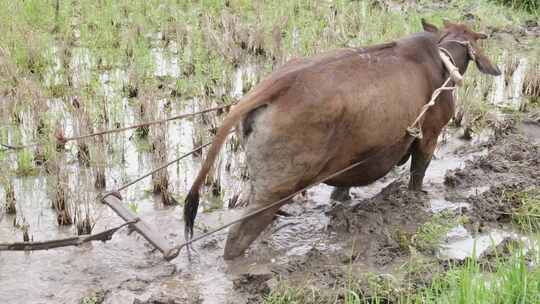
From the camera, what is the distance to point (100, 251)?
5215 millimetres

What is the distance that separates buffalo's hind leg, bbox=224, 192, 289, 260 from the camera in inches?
194

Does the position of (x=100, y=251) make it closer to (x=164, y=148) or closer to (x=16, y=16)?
(x=164, y=148)

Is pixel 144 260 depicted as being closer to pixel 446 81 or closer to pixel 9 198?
pixel 9 198

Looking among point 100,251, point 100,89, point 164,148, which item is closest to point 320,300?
point 100,251

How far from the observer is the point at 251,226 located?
196 inches

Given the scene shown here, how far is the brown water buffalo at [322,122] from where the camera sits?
4.76 metres

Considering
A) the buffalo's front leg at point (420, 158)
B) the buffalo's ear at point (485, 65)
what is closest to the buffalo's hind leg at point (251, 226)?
the buffalo's front leg at point (420, 158)

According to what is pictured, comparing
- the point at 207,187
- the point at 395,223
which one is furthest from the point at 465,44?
the point at 207,187

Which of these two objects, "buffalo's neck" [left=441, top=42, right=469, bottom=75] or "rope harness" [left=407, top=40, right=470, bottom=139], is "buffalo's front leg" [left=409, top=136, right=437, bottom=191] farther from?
"buffalo's neck" [left=441, top=42, right=469, bottom=75]

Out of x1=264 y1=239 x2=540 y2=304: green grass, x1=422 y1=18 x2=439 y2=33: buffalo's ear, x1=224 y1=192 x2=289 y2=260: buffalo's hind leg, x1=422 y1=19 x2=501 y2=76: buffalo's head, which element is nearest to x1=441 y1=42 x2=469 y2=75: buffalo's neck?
x1=422 y1=19 x2=501 y2=76: buffalo's head

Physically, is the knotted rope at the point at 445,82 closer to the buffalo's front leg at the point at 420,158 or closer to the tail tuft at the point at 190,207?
the buffalo's front leg at the point at 420,158

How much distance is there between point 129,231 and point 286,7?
5.79 meters

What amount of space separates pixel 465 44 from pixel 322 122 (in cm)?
206

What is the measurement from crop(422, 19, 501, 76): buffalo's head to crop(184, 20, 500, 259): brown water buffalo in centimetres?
63
